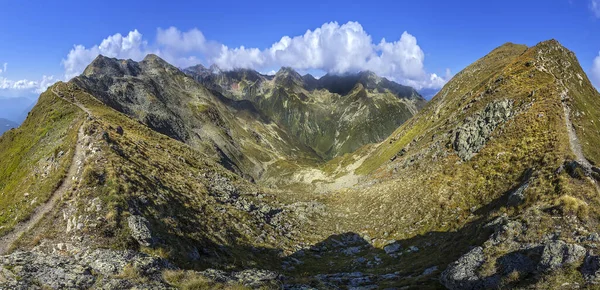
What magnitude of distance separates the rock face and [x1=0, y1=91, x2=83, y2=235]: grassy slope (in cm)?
5774

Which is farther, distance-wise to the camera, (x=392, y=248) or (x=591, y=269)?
(x=392, y=248)

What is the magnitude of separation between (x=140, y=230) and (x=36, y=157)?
40.0m

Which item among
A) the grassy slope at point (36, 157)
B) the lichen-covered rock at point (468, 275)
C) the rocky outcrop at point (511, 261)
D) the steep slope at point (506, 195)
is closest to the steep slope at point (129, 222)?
the grassy slope at point (36, 157)

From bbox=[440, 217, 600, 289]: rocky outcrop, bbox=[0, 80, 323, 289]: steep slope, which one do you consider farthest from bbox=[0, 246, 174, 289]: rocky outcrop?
bbox=[440, 217, 600, 289]: rocky outcrop

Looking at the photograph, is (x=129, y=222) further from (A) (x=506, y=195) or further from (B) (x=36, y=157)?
(B) (x=36, y=157)

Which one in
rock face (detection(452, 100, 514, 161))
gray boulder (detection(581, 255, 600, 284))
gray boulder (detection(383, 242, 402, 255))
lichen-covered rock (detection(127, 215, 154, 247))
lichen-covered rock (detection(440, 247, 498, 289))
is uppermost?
rock face (detection(452, 100, 514, 161))

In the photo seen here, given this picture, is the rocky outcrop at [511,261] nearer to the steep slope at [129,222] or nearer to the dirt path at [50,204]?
the steep slope at [129,222]

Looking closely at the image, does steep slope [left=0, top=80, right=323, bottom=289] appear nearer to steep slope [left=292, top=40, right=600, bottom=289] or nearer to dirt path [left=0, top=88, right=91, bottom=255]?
dirt path [left=0, top=88, right=91, bottom=255]

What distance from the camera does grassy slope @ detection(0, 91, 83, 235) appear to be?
1198 inches

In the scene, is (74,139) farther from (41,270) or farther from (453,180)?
(453,180)

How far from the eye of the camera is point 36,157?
49.0 meters

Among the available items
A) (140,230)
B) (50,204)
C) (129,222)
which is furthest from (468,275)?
(50,204)

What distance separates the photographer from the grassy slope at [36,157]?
30.4 m

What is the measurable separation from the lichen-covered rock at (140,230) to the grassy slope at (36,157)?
38.1 feet
